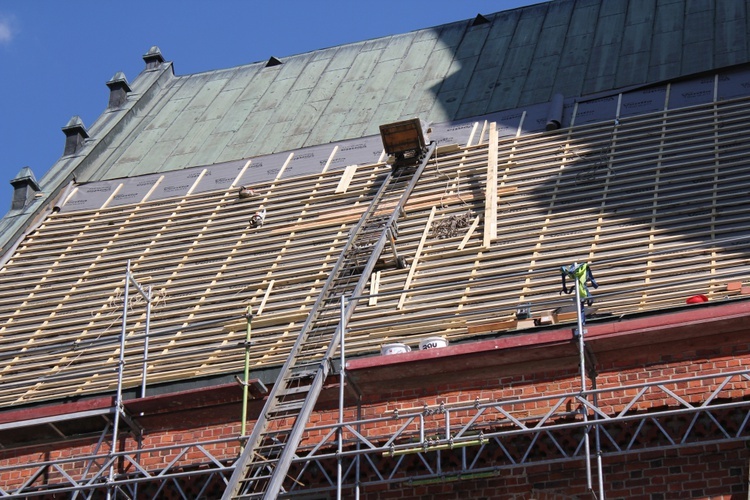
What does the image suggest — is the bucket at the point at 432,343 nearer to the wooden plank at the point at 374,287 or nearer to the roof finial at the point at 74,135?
the wooden plank at the point at 374,287

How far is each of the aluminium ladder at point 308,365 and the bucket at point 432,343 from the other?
3.12 ft

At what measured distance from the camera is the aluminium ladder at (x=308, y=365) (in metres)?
13.2

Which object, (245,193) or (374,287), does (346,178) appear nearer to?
(245,193)

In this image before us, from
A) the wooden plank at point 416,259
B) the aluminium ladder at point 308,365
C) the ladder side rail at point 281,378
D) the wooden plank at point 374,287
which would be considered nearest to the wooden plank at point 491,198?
the wooden plank at point 416,259

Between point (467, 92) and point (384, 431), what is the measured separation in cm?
922

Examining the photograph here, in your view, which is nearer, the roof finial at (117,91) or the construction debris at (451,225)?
the construction debris at (451,225)

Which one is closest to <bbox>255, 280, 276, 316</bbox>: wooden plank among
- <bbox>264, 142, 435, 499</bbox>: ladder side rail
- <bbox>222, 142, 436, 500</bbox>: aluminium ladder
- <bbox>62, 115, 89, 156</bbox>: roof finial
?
<bbox>222, 142, 436, 500</bbox>: aluminium ladder

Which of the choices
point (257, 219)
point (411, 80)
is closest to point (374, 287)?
point (257, 219)

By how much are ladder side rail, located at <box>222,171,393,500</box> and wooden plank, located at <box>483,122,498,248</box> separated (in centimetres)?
161

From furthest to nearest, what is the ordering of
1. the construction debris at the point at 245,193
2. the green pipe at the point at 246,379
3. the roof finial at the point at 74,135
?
the roof finial at the point at 74,135, the construction debris at the point at 245,193, the green pipe at the point at 246,379

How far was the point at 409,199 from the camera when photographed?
1850 cm

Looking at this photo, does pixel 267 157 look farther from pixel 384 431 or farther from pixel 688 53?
pixel 384 431

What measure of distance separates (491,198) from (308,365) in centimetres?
423

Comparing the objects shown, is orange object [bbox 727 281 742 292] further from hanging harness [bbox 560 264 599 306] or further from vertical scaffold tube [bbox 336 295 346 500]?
vertical scaffold tube [bbox 336 295 346 500]
